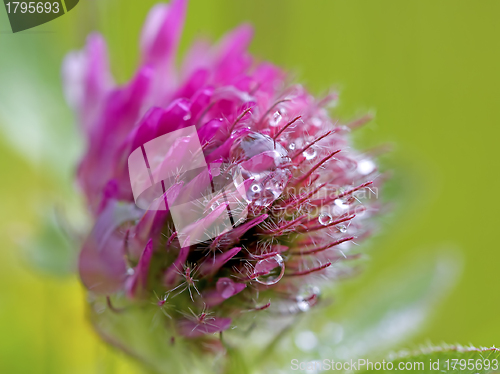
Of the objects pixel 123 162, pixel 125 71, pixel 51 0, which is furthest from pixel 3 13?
pixel 125 71

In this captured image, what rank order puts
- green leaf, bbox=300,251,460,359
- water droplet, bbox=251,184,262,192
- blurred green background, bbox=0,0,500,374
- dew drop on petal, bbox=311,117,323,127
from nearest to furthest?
water droplet, bbox=251,184,262,192, dew drop on petal, bbox=311,117,323,127, green leaf, bbox=300,251,460,359, blurred green background, bbox=0,0,500,374

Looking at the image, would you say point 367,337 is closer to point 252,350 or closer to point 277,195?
point 252,350

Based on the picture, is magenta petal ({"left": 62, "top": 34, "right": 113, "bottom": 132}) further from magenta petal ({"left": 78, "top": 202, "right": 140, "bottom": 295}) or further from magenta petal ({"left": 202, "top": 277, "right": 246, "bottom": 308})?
magenta petal ({"left": 202, "top": 277, "right": 246, "bottom": 308})

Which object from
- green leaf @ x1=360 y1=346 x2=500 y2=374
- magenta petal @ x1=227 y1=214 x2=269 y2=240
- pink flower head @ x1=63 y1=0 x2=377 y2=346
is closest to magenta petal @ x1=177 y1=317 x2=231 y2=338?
pink flower head @ x1=63 y1=0 x2=377 y2=346

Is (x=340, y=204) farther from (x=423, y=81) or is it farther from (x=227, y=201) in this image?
(x=423, y=81)

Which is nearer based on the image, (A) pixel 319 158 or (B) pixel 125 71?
(A) pixel 319 158

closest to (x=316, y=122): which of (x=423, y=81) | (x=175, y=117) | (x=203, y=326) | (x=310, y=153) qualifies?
(x=310, y=153)

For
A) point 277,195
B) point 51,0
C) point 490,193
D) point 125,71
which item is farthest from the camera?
point 490,193
